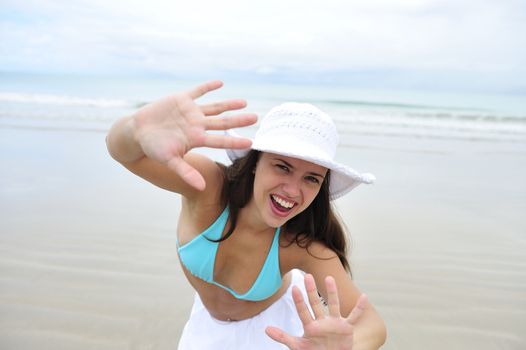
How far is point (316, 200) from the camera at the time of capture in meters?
2.51

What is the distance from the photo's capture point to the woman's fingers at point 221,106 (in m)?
1.66

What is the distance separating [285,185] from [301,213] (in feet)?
1.22

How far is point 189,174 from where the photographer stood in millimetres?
1526

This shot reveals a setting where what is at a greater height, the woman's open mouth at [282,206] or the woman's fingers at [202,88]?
the woman's fingers at [202,88]

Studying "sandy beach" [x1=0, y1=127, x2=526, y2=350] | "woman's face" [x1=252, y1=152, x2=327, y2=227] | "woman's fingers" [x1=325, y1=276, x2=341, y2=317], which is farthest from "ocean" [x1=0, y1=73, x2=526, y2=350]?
"woman's fingers" [x1=325, y1=276, x2=341, y2=317]

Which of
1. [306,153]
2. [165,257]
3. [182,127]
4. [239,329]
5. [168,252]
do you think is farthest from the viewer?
[168,252]

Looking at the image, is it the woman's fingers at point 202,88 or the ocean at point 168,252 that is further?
the ocean at point 168,252

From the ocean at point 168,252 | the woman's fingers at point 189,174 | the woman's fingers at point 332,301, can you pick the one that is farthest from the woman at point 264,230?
the ocean at point 168,252

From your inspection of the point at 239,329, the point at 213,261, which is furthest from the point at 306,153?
the point at 239,329

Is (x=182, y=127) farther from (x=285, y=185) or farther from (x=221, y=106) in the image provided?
(x=285, y=185)

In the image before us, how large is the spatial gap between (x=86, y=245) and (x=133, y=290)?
3.19 ft

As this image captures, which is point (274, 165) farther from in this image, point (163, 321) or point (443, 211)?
point (443, 211)

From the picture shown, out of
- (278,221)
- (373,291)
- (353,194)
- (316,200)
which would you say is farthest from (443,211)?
(278,221)

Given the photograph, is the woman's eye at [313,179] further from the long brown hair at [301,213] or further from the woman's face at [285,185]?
the long brown hair at [301,213]
